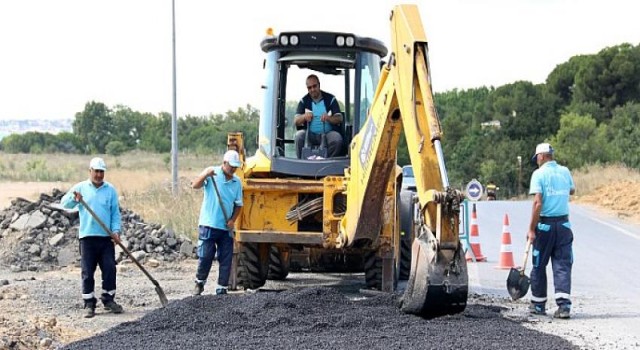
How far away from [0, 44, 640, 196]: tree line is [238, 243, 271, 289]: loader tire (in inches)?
1706

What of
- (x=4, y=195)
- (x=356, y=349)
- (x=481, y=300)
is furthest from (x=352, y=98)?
(x=4, y=195)

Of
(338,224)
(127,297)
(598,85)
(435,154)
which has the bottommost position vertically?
(127,297)

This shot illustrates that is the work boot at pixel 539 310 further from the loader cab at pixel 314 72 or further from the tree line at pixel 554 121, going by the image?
the tree line at pixel 554 121

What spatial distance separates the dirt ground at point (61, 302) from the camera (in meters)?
8.85

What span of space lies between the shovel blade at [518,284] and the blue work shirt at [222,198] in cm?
322

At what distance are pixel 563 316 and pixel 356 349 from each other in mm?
3184

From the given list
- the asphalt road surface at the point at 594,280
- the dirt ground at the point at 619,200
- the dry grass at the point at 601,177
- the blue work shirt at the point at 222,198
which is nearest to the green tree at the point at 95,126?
the dry grass at the point at 601,177

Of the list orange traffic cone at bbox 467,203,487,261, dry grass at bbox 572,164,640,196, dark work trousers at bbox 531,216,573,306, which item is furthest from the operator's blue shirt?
dry grass at bbox 572,164,640,196

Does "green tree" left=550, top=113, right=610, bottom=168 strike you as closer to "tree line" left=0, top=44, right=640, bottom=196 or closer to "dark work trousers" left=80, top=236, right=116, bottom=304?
"tree line" left=0, top=44, right=640, bottom=196

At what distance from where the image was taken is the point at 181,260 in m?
15.6

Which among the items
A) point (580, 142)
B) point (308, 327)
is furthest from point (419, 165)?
point (580, 142)

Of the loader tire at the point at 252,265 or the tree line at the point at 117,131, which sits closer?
the loader tire at the point at 252,265

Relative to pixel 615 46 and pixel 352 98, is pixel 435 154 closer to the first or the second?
pixel 352 98

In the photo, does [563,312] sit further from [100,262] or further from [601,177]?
[601,177]
